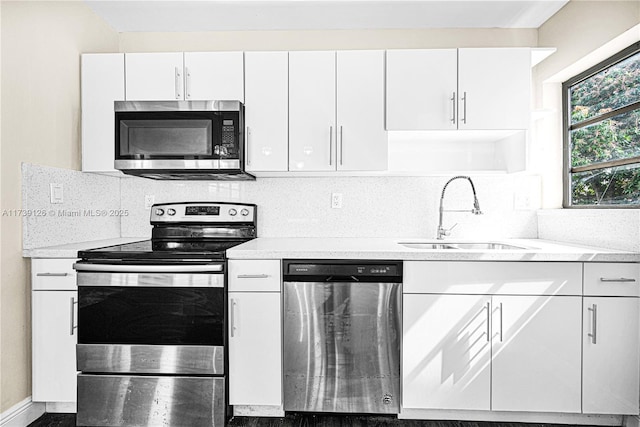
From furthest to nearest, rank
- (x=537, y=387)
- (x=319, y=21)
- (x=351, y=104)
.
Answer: (x=319, y=21) → (x=351, y=104) → (x=537, y=387)

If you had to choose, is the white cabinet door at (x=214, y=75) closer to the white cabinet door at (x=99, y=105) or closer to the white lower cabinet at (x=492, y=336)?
the white cabinet door at (x=99, y=105)

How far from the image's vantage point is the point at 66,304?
211cm

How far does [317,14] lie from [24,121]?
1.74m

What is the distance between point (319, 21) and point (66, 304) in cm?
221

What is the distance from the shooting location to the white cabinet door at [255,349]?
207cm

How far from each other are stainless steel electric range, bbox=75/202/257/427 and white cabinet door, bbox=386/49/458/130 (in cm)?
131

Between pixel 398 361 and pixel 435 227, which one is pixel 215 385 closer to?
pixel 398 361

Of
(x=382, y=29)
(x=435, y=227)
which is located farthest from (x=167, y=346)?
(x=382, y=29)

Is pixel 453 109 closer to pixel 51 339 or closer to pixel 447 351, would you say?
pixel 447 351

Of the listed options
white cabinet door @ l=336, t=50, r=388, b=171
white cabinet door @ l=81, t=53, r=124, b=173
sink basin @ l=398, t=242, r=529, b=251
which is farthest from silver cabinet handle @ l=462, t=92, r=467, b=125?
white cabinet door @ l=81, t=53, r=124, b=173

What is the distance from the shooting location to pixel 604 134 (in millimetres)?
2398

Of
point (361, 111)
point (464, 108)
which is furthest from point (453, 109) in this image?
point (361, 111)

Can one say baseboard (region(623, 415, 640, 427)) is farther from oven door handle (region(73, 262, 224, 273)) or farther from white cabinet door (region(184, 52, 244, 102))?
white cabinet door (region(184, 52, 244, 102))

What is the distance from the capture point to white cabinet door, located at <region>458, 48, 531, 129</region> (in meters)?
2.39
